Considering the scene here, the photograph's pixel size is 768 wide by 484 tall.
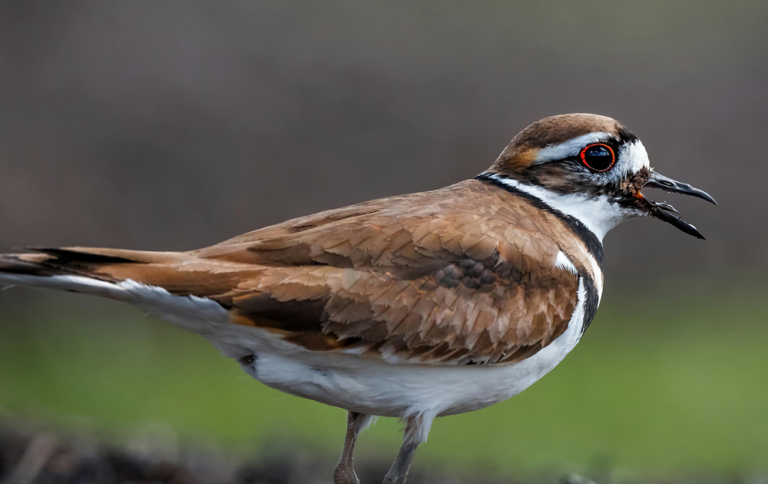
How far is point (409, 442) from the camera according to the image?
9.76ft

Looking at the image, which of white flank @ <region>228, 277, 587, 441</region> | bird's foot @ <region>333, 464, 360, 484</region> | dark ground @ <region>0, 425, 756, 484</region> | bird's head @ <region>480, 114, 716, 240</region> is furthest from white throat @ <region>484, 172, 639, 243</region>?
bird's foot @ <region>333, 464, 360, 484</region>

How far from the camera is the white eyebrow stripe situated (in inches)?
131

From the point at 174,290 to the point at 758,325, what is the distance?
7.33 metres

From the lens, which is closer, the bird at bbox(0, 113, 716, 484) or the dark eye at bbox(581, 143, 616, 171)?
the bird at bbox(0, 113, 716, 484)

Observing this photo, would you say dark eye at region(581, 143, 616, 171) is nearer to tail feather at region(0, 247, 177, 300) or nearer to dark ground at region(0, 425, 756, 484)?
dark ground at region(0, 425, 756, 484)

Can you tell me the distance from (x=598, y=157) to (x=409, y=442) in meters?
1.50

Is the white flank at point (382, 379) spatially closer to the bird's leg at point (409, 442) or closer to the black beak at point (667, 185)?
the bird's leg at point (409, 442)

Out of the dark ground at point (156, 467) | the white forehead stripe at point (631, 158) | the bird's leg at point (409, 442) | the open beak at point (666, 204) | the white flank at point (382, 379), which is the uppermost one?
the white forehead stripe at point (631, 158)

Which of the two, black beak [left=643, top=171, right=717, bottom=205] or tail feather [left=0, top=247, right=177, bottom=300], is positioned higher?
black beak [left=643, top=171, right=717, bottom=205]

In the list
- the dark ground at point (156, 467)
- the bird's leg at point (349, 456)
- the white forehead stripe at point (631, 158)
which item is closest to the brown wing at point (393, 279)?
the white forehead stripe at point (631, 158)

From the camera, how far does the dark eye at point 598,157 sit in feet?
10.9

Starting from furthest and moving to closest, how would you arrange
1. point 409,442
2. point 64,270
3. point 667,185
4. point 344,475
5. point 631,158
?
point 667,185
point 631,158
point 344,475
point 409,442
point 64,270

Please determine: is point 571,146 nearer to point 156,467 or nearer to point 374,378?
point 374,378

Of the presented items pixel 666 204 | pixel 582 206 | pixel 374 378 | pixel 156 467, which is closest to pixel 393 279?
pixel 374 378
